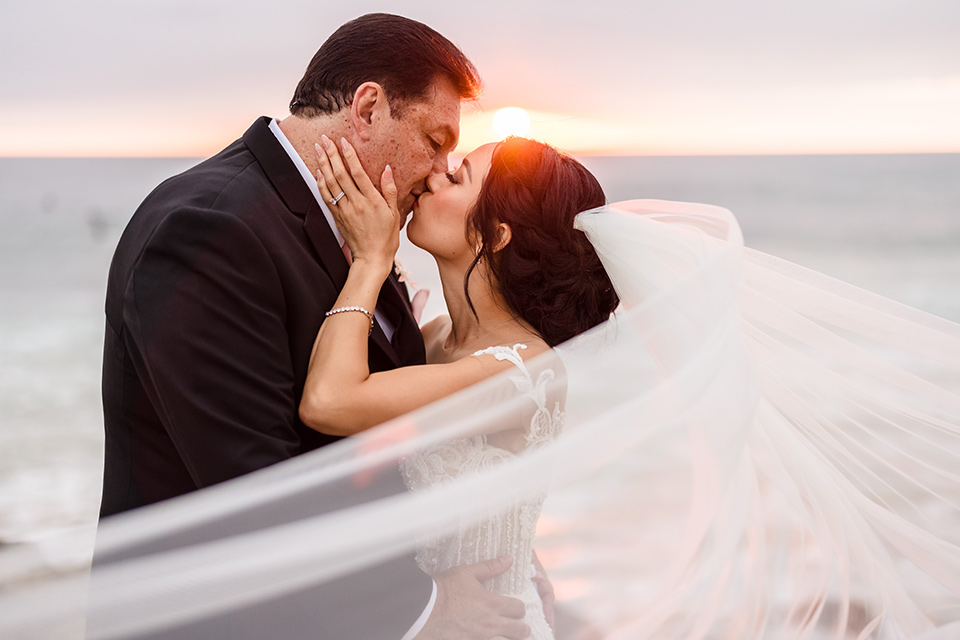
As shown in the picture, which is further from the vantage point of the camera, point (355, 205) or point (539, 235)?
point (539, 235)

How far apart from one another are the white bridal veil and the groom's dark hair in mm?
679

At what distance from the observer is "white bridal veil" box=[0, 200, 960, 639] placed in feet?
4.97

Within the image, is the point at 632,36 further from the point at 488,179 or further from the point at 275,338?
the point at 275,338

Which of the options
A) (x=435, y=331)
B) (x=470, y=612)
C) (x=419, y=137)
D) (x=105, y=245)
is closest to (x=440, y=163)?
(x=419, y=137)

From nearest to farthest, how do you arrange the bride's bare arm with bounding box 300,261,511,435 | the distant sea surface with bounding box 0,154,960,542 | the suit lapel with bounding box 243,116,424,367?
the bride's bare arm with bounding box 300,261,511,435 → the suit lapel with bounding box 243,116,424,367 → the distant sea surface with bounding box 0,154,960,542

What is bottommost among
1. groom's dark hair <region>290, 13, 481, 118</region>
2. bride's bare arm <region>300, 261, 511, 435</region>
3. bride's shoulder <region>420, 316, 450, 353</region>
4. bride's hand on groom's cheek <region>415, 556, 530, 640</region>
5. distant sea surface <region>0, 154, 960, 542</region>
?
distant sea surface <region>0, 154, 960, 542</region>

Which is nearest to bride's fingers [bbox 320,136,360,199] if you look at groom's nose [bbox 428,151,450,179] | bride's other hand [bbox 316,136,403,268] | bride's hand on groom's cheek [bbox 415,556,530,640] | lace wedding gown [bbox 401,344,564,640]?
bride's other hand [bbox 316,136,403,268]

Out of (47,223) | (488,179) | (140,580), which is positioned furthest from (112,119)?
(47,223)

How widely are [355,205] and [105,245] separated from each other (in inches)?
698

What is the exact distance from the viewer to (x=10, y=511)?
6113 millimetres

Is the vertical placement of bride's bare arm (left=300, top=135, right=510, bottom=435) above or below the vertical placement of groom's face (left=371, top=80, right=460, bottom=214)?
below

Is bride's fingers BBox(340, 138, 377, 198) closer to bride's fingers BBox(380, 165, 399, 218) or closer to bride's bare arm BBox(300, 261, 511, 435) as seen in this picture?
bride's fingers BBox(380, 165, 399, 218)

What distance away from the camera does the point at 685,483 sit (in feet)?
6.81

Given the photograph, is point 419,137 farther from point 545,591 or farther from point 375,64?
point 545,591
